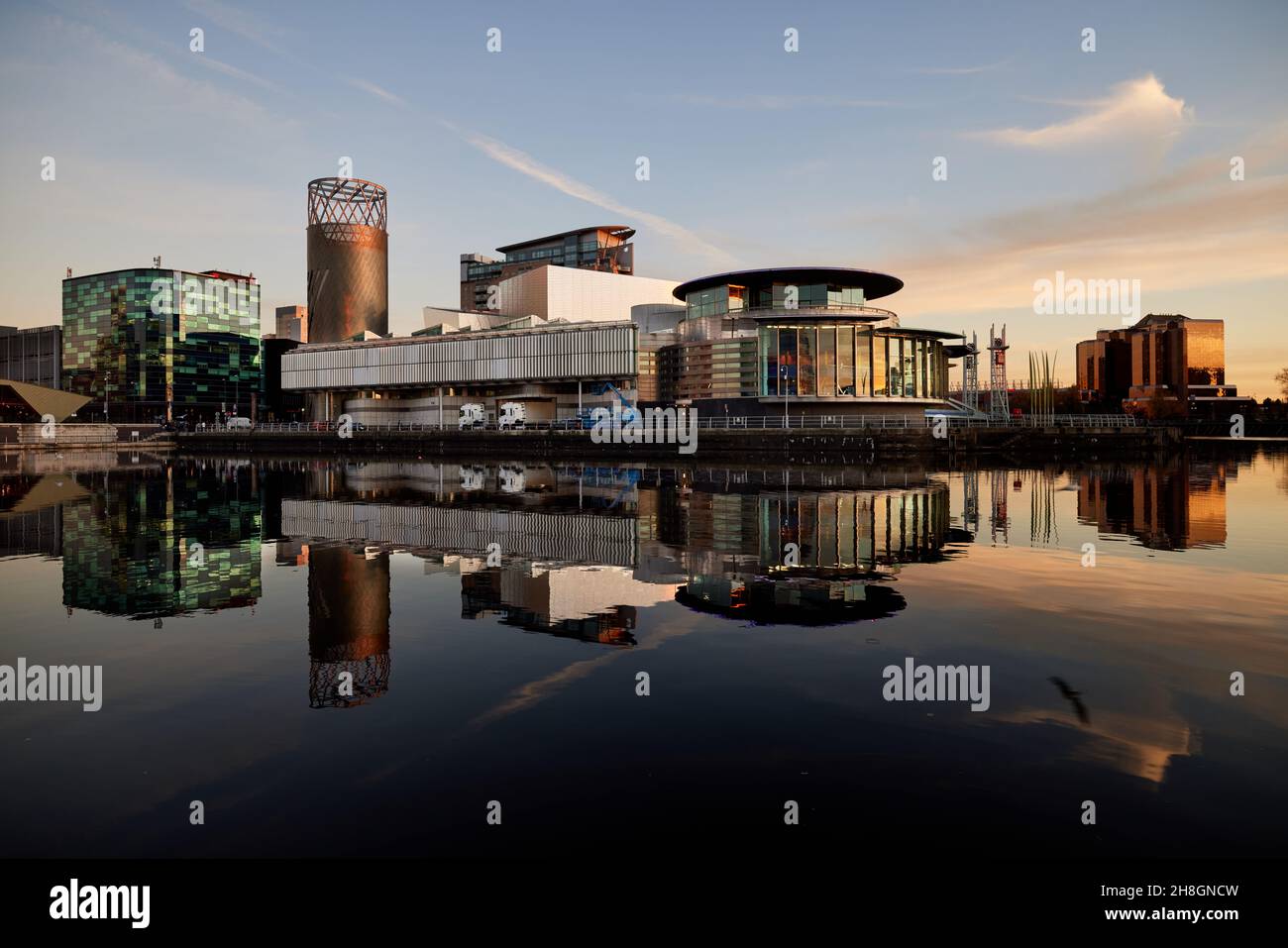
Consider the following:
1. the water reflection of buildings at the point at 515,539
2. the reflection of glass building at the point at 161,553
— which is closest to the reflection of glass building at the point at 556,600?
the water reflection of buildings at the point at 515,539

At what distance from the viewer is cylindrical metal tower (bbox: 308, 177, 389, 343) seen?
176 meters

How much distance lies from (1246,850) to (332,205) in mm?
194914

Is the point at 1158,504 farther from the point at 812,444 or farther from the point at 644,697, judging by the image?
the point at 812,444

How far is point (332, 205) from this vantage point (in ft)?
579

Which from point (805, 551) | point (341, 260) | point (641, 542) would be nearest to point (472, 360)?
point (341, 260)

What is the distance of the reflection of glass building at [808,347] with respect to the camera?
9831 cm

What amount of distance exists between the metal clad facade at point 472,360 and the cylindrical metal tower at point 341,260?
16.0 m

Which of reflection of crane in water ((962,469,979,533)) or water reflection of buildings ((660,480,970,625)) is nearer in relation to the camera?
water reflection of buildings ((660,480,970,625))

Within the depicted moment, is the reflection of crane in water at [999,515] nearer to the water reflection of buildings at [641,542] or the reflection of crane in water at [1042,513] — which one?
the reflection of crane in water at [1042,513]

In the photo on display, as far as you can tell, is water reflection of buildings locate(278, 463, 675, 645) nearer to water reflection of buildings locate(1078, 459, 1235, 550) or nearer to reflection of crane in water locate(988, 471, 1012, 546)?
reflection of crane in water locate(988, 471, 1012, 546)

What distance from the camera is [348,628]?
15.1 metres

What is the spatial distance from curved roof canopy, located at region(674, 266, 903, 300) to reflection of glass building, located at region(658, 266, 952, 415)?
127 millimetres

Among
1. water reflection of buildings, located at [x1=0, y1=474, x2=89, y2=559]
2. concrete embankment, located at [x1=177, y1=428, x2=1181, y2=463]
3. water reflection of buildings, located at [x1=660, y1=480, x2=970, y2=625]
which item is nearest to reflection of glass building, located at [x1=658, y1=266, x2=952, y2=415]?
concrete embankment, located at [x1=177, y1=428, x2=1181, y2=463]
